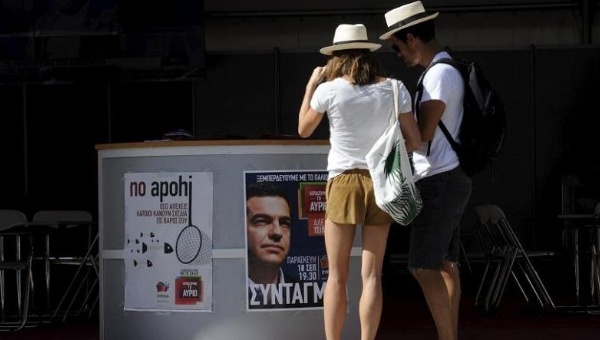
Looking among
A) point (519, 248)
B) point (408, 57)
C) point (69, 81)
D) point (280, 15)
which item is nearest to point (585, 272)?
point (519, 248)

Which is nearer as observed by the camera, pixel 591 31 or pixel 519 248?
pixel 519 248

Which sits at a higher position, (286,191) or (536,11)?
(536,11)

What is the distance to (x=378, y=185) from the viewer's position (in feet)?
18.6

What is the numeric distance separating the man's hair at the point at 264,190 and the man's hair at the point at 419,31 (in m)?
1.16

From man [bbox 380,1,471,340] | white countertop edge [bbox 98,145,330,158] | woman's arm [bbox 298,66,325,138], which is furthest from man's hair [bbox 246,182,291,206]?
man [bbox 380,1,471,340]

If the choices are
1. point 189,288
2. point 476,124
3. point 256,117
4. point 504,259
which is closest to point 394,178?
point 476,124

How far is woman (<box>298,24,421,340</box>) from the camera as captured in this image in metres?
5.81

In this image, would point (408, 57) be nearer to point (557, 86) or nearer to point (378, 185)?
point (378, 185)

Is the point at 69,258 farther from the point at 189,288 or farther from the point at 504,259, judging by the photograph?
the point at 504,259

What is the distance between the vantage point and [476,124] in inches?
231

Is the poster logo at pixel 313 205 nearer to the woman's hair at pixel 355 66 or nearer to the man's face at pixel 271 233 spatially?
the man's face at pixel 271 233

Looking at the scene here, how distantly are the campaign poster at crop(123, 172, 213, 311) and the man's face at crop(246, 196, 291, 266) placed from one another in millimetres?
252

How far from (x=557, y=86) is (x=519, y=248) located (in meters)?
2.87

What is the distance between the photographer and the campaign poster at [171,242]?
6.63 meters
